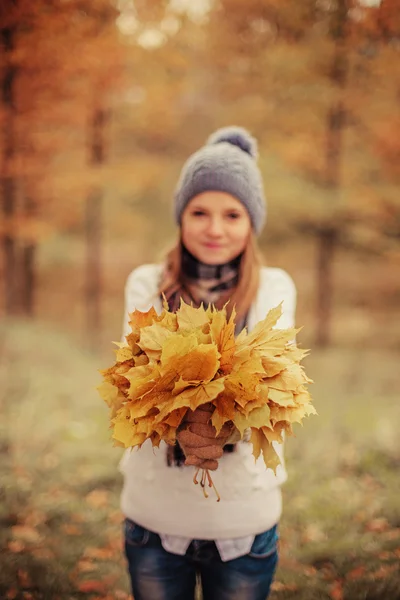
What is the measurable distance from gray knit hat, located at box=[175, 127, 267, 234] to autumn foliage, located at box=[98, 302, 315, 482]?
0.67m

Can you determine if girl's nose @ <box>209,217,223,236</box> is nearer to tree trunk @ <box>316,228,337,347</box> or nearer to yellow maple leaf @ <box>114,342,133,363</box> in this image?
yellow maple leaf @ <box>114,342,133,363</box>

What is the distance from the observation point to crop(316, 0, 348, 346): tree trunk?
23.2 feet

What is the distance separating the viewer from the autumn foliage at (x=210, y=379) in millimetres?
1257

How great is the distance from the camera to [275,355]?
1.34 meters

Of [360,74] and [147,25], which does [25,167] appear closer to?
[147,25]

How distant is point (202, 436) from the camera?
52.0 inches

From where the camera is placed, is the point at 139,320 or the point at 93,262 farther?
the point at 93,262

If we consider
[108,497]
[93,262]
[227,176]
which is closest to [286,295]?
[227,176]

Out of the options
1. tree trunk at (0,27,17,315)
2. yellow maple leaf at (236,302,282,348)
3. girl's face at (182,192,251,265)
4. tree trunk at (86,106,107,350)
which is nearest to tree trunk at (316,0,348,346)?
tree trunk at (86,106,107,350)

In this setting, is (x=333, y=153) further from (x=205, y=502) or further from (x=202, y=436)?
(x=202, y=436)

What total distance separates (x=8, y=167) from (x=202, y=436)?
249 inches

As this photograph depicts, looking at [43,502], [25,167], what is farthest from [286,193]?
[43,502]

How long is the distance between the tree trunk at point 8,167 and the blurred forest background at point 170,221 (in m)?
0.03

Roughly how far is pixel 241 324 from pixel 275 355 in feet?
1.41
